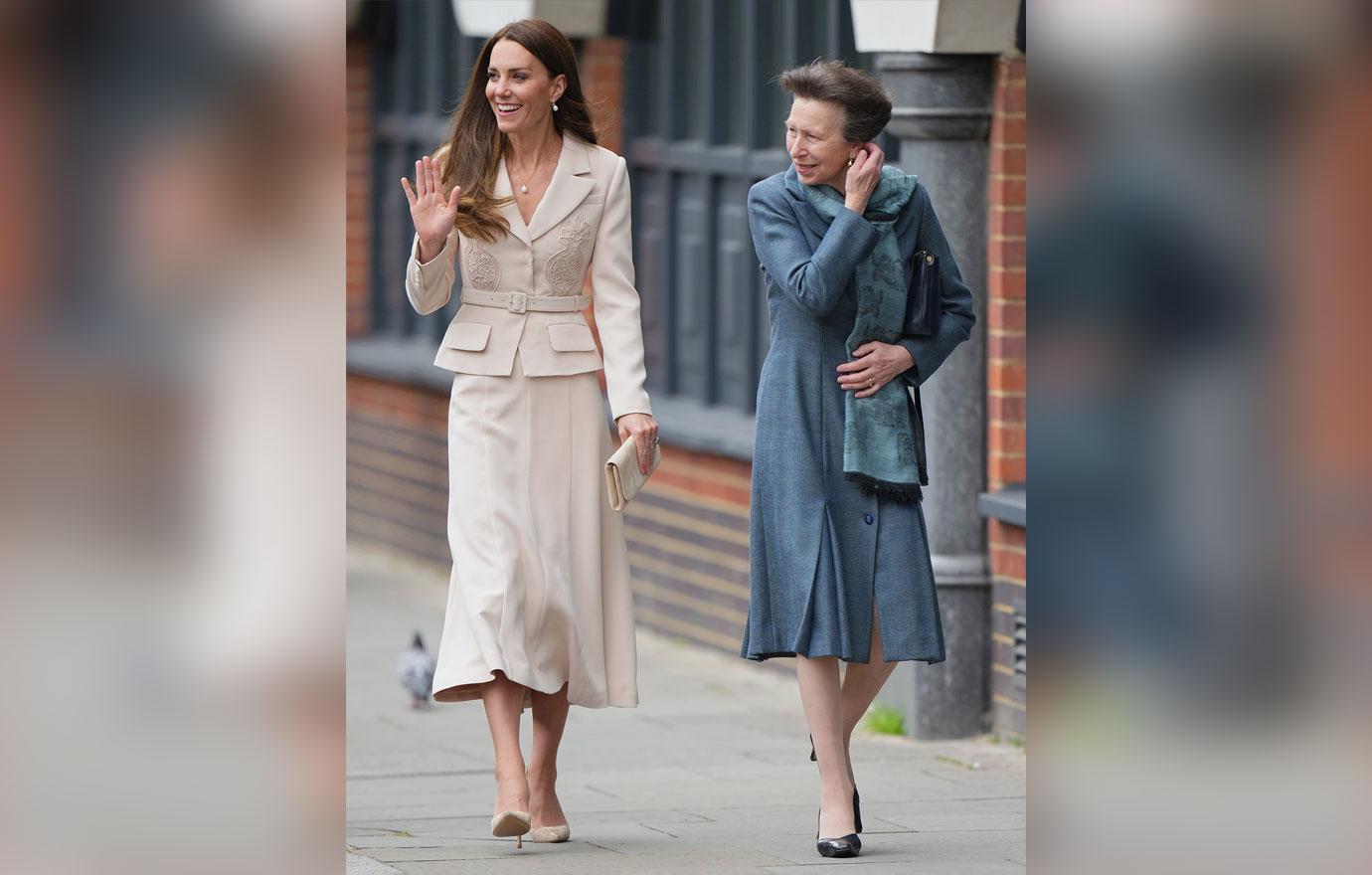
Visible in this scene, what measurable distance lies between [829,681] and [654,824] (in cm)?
97

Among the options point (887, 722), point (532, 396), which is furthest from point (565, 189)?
point (887, 722)

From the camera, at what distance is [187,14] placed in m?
3.71

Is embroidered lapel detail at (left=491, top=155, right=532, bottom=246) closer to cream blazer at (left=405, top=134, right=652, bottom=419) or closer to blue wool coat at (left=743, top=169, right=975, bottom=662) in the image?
cream blazer at (left=405, top=134, right=652, bottom=419)

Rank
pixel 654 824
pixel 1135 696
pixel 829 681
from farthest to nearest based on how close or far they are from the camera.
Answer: pixel 654 824 → pixel 829 681 → pixel 1135 696

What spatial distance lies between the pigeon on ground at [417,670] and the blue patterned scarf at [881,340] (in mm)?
3508

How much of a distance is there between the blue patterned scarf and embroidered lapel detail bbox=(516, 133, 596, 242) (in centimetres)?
58

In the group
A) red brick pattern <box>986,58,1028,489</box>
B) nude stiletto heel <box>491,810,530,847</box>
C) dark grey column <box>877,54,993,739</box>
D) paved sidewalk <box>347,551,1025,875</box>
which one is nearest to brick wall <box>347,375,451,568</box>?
paved sidewalk <box>347,551,1025,875</box>

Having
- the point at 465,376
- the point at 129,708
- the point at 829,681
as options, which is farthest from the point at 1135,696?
the point at 465,376

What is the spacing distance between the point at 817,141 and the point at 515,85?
0.76m

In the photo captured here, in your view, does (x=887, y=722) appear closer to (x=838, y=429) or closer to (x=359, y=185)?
(x=838, y=429)

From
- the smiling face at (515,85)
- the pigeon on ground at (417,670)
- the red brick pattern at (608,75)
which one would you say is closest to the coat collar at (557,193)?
the smiling face at (515,85)

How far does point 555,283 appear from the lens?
21.4 feet

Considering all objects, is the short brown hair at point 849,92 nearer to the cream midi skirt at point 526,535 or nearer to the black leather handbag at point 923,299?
the black leather handbag at point 923,299

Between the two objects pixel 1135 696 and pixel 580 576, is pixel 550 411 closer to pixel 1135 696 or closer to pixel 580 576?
pixel 580 576
